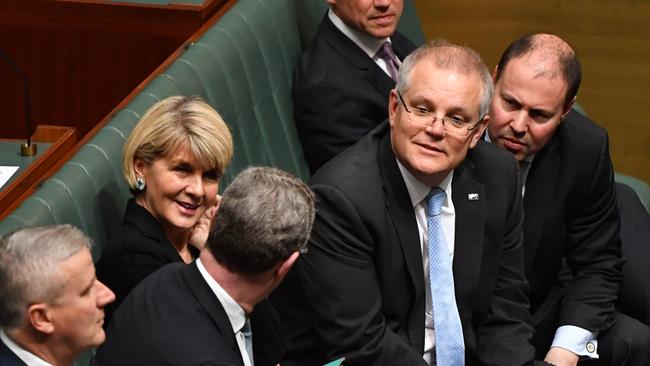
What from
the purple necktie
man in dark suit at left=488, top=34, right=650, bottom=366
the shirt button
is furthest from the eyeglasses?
the purple necktie

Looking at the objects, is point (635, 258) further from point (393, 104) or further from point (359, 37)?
point (393, 104)

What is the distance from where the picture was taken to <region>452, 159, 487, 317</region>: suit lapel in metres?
2.13

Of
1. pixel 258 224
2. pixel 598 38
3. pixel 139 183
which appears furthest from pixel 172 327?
pixel 598 38

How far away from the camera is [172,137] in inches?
80.5

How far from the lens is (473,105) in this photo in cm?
206

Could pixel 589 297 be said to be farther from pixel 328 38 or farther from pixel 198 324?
pixel 198 324

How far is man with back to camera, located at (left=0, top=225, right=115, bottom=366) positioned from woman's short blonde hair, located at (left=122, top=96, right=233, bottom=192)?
50 cm

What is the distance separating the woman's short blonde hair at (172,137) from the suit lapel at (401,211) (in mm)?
279

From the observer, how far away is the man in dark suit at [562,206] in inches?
92.2

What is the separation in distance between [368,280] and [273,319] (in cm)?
21

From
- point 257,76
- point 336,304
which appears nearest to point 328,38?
point 257,76

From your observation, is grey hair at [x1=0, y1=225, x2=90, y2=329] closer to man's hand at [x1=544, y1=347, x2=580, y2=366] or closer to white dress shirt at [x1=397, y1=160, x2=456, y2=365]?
white dress shirt at [x1=397, y1=160, x2=456, y2=365]

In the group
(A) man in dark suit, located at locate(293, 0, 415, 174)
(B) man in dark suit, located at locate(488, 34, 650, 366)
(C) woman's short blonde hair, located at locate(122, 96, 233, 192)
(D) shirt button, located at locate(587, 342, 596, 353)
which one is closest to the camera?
(C) woman's short blonde hair, located at locate(122, 96, 233, 192)

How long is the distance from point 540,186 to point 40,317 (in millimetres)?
1205
